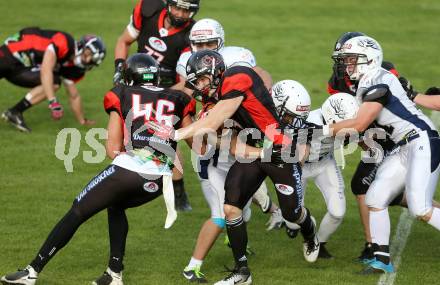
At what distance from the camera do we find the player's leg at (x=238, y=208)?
7.64 meters

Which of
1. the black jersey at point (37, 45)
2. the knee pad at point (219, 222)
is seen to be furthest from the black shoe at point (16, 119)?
the knee pad at point (219, 222)

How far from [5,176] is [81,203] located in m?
3.93

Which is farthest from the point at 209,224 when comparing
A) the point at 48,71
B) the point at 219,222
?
the point at 48,71

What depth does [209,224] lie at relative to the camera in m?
7.96

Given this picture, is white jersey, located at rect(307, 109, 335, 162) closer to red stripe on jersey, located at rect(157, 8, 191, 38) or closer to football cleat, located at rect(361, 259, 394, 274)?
football cleat, located at rect(361, 259, 394, 274)

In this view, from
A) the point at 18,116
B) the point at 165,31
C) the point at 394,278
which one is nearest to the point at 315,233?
the point at 394,278

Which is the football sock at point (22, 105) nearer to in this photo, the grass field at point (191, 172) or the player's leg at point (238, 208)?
the grass field at point (191, 172)

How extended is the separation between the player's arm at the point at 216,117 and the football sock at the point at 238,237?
809 mm

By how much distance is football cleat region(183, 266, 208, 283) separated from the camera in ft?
25.5

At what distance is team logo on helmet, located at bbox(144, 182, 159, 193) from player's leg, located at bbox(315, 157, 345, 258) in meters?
1.92

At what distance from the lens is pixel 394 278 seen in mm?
7875

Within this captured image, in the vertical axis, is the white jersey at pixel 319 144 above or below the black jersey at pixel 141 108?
below

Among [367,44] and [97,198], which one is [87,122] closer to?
[367,44]

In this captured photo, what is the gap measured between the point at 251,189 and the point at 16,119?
6.01 m
